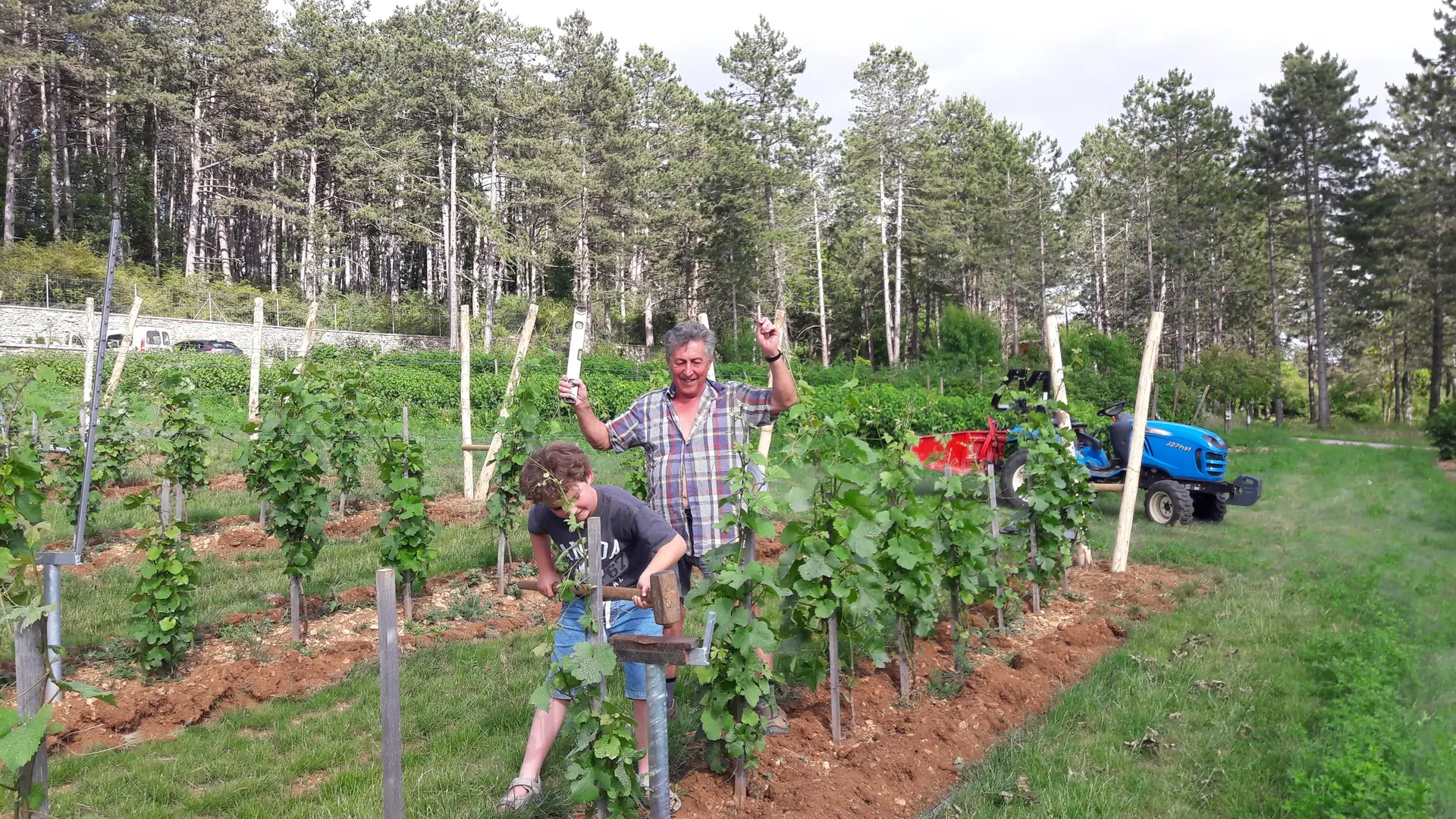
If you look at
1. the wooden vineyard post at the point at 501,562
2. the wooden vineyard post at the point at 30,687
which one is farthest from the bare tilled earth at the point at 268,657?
the wooden vineyard post at the point at 30,687

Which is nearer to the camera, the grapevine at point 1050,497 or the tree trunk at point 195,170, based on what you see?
the grapevine at point 1050,497

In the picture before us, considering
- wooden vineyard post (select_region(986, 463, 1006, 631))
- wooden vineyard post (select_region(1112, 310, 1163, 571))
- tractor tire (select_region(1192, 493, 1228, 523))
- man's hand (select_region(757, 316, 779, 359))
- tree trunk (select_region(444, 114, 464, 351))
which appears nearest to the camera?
man's hand (select_region(757, 316, 779, 359))

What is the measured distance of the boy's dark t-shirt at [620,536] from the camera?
3096 millimetres

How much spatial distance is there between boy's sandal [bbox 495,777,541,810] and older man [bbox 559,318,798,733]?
0.96 meters

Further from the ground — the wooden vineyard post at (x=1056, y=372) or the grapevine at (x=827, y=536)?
the wooden vineyard post at (x=1056, y=372)

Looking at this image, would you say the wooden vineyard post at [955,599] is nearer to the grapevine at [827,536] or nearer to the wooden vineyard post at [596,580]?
the grapevine at [827,536]

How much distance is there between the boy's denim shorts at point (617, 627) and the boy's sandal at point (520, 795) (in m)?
0.35

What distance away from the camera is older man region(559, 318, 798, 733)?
3602 millimetres

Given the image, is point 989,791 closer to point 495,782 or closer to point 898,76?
point 495,782

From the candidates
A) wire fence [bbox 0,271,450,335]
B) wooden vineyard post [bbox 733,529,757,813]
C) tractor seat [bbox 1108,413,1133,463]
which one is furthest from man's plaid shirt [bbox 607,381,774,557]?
wire fence [bbox 0,271,450,335]

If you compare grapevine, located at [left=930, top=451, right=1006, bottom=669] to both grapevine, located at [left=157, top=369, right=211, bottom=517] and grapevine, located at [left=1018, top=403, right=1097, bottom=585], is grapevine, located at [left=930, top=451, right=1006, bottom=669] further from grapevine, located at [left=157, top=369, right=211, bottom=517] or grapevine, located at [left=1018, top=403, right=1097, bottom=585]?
grapevine, located at [left=157, top=369, right=211, bottom=517]

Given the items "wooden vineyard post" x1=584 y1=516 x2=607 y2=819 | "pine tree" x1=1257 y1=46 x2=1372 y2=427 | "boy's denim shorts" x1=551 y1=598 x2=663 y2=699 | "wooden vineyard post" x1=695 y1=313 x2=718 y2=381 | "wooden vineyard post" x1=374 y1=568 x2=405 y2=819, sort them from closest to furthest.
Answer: "wooden vineyard post" x1=374 y1=568 x2=405 y2=819 → "wooden vineyard post" x1=584 y1=516 x2=607 y2=819 → "boy's denim shorts" x1=551 y1=598 x2=663 y2=699 → "wooden vineyard post" x1=695 y1=313 x2=718 y2=381 → "pine tree" x1=1257 y1=46 x2=1372 y2=427

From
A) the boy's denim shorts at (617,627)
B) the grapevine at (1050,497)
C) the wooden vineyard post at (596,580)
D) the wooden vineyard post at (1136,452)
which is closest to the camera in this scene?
the wooden vineyard post at (596,580)

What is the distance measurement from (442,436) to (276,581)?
9268 mm
